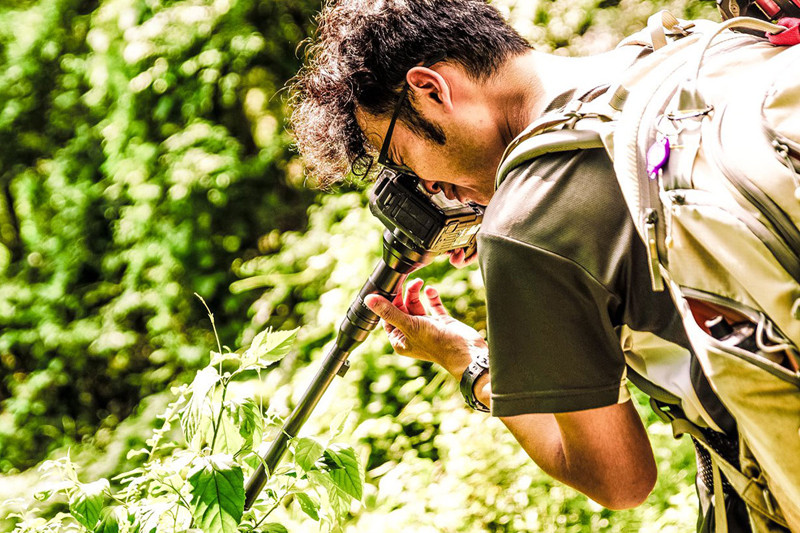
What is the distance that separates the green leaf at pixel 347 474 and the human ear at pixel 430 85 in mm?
505

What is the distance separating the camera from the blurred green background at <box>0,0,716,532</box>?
7.89 feet

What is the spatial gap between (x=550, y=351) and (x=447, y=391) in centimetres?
133

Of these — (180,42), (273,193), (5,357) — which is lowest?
(5,357)

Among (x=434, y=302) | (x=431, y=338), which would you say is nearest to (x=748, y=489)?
(x=431, y=338)

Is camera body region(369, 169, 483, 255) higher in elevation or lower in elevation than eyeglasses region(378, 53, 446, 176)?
lower

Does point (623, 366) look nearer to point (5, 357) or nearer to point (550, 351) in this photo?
point (550, 351)

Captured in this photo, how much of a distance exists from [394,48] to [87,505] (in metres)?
0.73

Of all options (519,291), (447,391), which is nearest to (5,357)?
(447,391)

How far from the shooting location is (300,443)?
1034 millimetres

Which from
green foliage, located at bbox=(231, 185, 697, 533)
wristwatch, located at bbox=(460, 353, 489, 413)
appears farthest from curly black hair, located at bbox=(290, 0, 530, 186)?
green foliage, located at bbox=(231, 185, 697, 533)

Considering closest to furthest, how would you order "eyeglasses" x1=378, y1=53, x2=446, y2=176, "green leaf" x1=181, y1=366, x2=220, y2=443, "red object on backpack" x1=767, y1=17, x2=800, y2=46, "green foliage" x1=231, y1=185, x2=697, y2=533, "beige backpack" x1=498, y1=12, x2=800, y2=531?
1. "beige backpack" x1=498, y1=12, x2=800, y2=531
2. "red object on backpack" x1=767, y1=17, x2=800, y2=46
3. "green leaf" x1=181, y1=366, x2=220, y2=443
4. "eyeglasses" x1=378, y1=53, x2=446, y2=176
5. "green foliage" x1=231, y1=185, x2=697, y2=533

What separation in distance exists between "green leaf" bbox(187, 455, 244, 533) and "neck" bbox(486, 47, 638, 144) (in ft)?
1.94

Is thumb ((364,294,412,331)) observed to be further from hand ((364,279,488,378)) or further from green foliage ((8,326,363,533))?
green foliage ((8,326,363,533))

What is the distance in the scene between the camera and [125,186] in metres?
3.33
